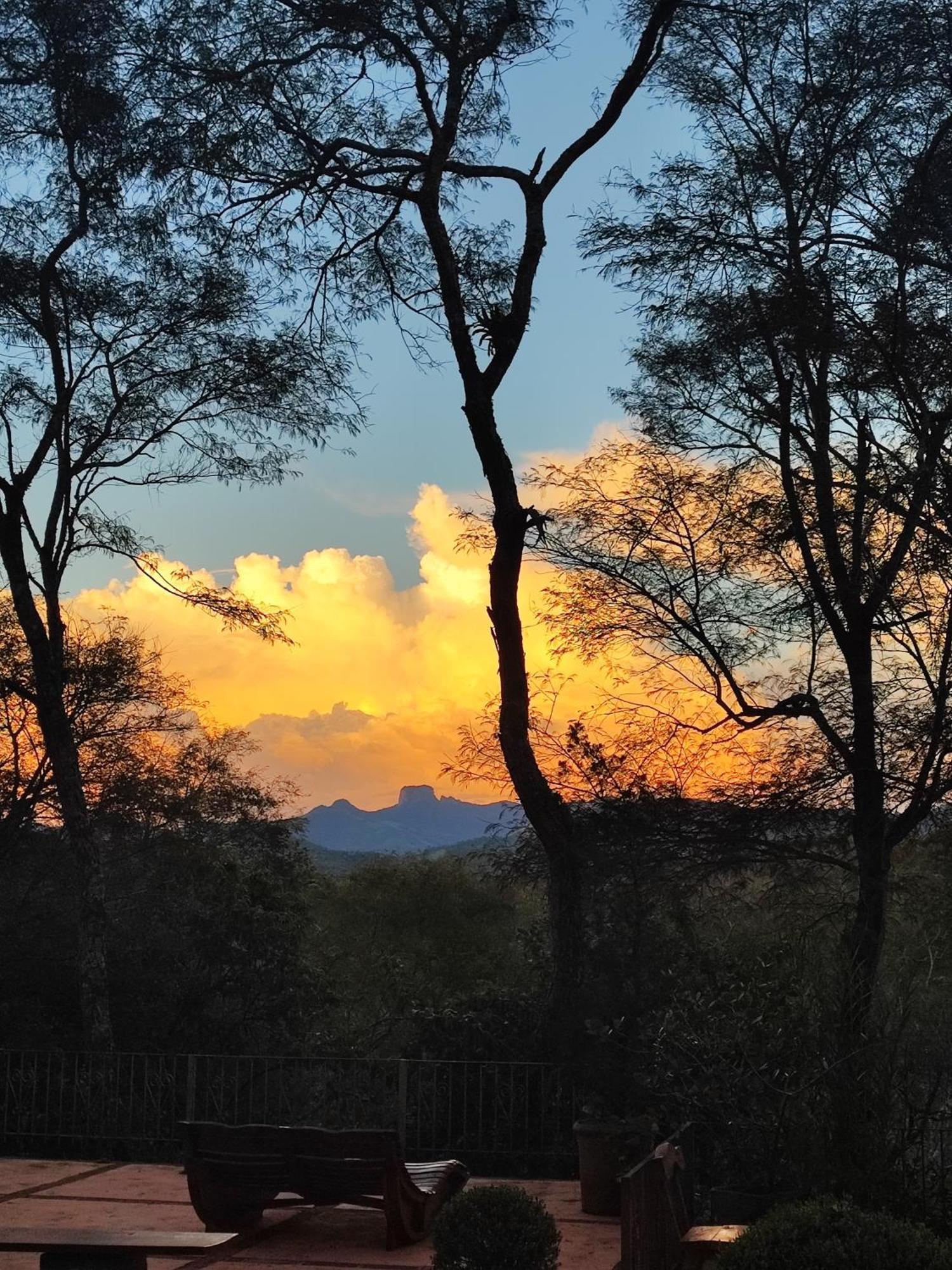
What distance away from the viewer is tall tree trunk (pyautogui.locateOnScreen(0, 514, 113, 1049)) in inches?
Result: 589

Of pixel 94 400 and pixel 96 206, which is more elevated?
pixel 96 206

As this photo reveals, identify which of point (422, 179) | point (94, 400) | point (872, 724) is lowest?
point (872, 724)

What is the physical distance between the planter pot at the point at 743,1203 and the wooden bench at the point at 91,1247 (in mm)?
3270

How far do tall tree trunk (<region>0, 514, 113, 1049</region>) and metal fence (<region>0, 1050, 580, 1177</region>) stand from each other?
0.69 meters

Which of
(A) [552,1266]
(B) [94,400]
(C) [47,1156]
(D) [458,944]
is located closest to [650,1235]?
(A) [552,1266]

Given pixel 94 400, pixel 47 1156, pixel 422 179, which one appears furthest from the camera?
pixel 94 400

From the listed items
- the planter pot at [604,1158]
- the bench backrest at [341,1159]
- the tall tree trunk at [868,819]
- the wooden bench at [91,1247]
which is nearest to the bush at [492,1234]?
the wooden bench at [91,1247]

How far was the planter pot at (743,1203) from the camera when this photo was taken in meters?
7.05

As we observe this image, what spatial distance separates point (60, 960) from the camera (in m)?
16.8

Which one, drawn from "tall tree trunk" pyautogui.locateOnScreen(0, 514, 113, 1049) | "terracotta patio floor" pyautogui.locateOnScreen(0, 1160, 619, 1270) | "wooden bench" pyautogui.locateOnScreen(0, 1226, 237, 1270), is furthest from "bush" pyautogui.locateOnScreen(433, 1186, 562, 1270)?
"tall tree trunk" pyautogui.locateOnScreen(0, 514, 113, 1049)


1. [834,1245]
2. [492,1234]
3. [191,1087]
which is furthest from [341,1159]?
[191,1087]

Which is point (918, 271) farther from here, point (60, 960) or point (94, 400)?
point (60, 960)

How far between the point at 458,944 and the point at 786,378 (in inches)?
920

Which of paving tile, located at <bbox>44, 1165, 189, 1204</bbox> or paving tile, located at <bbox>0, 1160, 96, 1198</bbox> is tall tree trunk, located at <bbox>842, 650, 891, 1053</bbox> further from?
paving tile, located at <bbox>0, 1160, 96, 1198</bbox>
